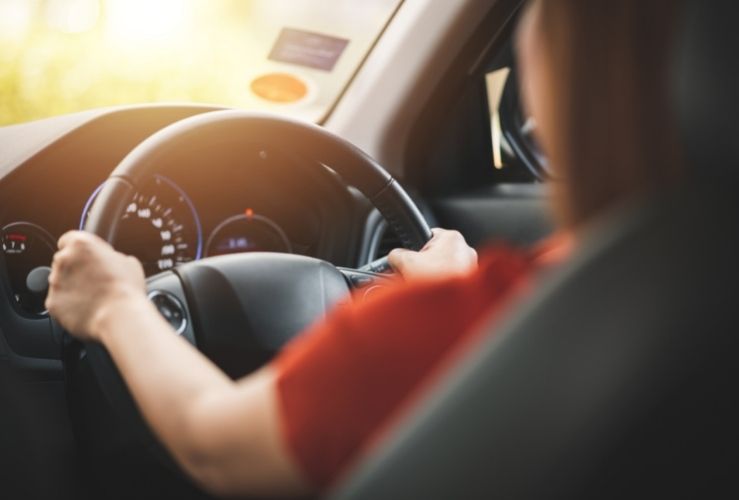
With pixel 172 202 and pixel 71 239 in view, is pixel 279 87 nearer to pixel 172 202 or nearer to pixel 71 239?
pixel 172 202

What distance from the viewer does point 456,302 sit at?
66 cm

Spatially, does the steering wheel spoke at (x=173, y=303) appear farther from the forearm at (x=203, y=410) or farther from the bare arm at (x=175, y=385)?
the forearm at (x=203, y=410)

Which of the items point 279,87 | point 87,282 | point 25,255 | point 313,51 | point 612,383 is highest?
point 612,383

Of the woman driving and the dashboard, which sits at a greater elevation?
the woman driving

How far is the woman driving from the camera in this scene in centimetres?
64

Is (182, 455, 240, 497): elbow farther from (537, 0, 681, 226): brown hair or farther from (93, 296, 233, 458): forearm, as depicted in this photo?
(537, 0, 681, 226): brown hair

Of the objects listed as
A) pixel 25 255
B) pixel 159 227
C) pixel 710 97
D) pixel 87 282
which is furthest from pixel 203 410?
pixel 159 227

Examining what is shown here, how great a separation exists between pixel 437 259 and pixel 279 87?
1.39 metres

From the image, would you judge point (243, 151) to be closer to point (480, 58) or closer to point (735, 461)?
point (480, 58)

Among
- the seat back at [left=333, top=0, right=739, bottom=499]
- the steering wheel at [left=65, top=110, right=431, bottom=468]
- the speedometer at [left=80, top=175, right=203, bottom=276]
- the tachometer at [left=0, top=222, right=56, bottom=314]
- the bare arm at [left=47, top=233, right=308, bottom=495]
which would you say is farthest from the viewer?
the speedometer at [left=80, top=175, right=203, bottom=276]

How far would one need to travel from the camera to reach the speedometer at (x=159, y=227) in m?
1.87

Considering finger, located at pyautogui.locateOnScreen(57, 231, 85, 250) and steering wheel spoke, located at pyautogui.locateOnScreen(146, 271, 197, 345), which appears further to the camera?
steering wheel spoke, located at pyautogui.locateOnScreen(146, 271, 197, 345)

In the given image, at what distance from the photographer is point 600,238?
23.4 inches

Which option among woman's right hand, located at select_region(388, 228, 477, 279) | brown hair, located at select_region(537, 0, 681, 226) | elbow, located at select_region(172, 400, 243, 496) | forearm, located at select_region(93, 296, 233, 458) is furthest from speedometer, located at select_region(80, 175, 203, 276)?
brown hair, located at select_region(537, 0, 681, 226)
